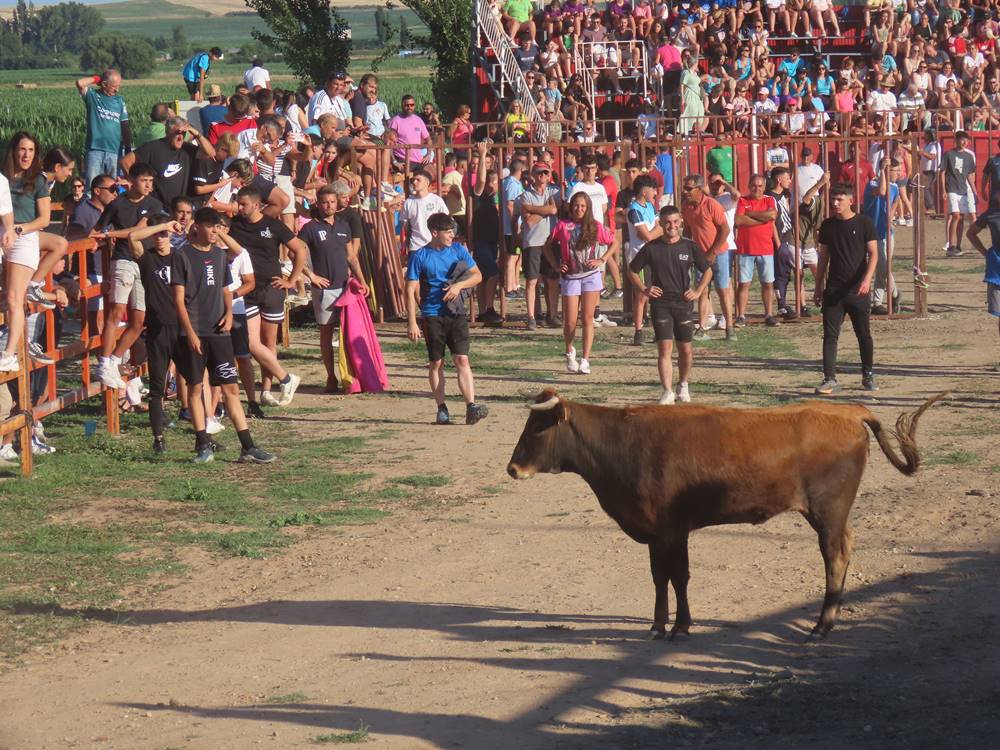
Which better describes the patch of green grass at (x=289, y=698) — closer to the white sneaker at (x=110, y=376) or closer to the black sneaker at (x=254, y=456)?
the black sneaker at (x=254, y=456)

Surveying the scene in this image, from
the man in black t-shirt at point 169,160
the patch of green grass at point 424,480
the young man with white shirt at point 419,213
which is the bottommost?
the patch of green grass at point 424,480

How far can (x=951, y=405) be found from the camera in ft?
47.3

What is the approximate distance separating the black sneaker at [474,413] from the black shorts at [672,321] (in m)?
1.72

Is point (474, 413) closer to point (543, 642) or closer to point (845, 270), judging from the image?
point (845, 270)

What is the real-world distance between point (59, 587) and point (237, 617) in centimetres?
131

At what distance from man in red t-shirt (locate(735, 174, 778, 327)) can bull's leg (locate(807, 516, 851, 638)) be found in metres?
10.3

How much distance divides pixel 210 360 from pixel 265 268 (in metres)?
2.33

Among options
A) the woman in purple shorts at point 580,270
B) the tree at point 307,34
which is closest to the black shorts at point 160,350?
the woman in purple shorts at point 580,270

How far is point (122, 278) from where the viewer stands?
13.7 meters

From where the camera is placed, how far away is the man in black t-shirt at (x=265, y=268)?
14555mm

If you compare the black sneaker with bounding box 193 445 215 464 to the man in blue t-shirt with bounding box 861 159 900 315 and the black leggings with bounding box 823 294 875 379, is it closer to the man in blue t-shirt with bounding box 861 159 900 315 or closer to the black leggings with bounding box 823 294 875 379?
the black leggings with bounding box 823 294 875 379

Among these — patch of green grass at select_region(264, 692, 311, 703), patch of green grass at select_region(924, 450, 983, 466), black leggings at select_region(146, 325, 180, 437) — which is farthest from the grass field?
patch of green grass at select_region(264, 692, 311, 703)

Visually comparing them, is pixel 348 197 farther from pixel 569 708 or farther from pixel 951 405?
pixel 569 708

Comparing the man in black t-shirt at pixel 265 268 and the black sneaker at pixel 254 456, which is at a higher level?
the man in black t-shirt at pixel 265 268
